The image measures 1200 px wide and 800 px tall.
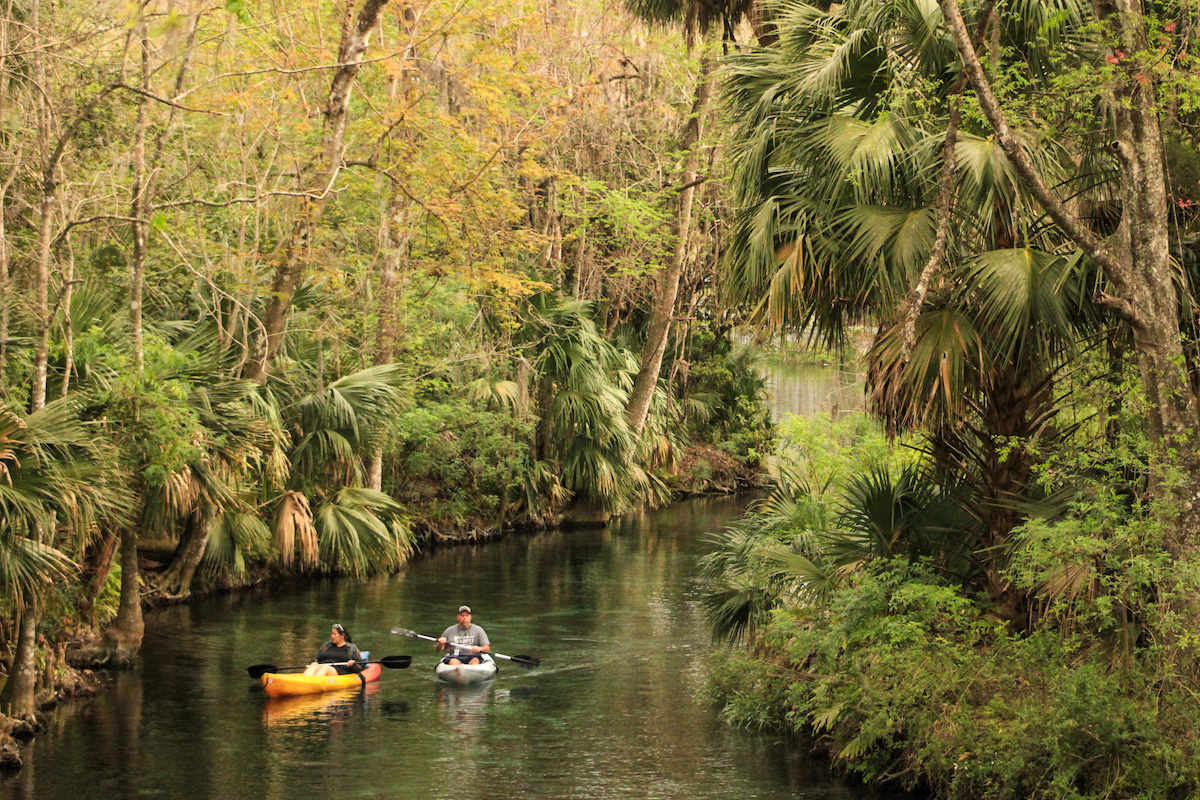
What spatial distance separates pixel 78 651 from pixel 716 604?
26.3 ft

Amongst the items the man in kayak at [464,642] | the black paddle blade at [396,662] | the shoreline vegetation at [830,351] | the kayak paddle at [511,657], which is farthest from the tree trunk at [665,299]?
the black paddle blade at [396,662]

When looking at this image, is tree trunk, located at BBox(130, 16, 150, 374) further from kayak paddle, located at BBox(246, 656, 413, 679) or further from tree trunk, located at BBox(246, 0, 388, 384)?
kayak paddle, located at BBox(246, 656, 413, 679)

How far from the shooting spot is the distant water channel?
12.0 metres

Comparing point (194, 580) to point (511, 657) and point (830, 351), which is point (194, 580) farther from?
point (830, 351)

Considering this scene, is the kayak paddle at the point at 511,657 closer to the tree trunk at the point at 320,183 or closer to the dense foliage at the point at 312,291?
the dense foliage at the point at 312,291

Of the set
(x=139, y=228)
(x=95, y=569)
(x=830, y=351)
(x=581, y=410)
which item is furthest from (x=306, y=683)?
(x=581, y=410)

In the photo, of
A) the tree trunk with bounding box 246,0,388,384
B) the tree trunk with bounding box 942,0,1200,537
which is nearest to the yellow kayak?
the tree trunk with bounding box 246,0,388,384

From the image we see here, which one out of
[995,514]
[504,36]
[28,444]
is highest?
[504,36]

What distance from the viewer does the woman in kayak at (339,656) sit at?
1622 cm

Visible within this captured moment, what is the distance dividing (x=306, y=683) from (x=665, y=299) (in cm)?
1896

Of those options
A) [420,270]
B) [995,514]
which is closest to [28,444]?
[995,514]

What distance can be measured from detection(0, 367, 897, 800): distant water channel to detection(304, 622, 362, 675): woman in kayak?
0.38 meters

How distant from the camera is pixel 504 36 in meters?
20.3

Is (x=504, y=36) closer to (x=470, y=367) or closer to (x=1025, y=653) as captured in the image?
(x=470, y=367)
